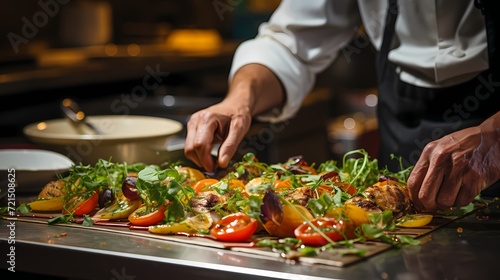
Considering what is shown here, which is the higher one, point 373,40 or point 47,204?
point 373,40

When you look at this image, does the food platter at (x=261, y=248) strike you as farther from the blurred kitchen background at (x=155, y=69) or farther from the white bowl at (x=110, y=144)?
the blurred kitchen background at (x=155, y=69)

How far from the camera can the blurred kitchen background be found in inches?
181

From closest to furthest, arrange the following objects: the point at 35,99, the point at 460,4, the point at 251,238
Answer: the point at 251,238
the point at 460,4
the point at 35,99

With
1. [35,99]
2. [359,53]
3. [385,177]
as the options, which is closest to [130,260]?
[385,177]

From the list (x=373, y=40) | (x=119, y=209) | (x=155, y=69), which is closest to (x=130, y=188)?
(x=119, y=209)

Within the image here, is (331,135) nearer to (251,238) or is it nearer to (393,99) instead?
(393,99)

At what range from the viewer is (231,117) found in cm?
214

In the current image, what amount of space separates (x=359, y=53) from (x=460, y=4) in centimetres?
513

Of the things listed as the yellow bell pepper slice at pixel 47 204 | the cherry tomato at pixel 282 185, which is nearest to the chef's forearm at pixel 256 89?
the cherry tomato at pixel 282 185

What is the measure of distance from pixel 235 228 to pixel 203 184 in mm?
340

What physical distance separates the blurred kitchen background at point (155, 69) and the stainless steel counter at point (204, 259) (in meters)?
2.02

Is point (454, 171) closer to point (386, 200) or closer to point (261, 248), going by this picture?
point (386, 200)

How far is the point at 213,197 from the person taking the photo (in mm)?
1691

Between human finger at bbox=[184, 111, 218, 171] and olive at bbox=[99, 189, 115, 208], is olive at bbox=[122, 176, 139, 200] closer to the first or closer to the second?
olive at bbox=[99, 189, 115, 208]
